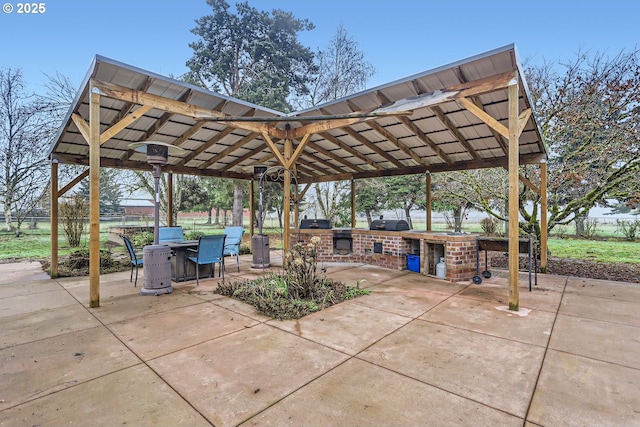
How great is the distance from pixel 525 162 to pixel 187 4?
14.9 metres

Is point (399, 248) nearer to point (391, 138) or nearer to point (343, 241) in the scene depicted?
point (343, 241)

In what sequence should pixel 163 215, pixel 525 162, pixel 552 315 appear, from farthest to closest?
pixel 163 215 → pixel 525 162 → pixel 552 315

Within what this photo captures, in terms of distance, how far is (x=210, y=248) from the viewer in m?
5.22

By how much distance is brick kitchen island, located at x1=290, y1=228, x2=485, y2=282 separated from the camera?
18.6 feet

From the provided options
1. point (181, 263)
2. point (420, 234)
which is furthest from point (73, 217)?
point (420, 234)

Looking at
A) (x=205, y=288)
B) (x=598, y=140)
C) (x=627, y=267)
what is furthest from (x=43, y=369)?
(x=598, y=140)

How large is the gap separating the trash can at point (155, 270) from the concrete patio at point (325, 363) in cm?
30

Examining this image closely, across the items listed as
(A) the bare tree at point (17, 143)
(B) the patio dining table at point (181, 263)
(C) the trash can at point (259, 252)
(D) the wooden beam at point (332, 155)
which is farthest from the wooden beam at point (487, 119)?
(A) the bare tree at point (17, 143)

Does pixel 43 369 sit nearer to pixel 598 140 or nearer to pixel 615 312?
pixel 615 312

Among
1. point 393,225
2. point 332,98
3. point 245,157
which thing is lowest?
point 393,225

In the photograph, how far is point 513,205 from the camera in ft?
12.6

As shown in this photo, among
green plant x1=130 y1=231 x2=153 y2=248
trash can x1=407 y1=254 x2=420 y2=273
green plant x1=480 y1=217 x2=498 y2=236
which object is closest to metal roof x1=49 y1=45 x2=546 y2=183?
trash can x1=407 y1=254 x2=420 y2=273

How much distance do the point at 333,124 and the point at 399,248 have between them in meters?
2.98

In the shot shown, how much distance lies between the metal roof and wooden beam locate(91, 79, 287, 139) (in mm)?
14
